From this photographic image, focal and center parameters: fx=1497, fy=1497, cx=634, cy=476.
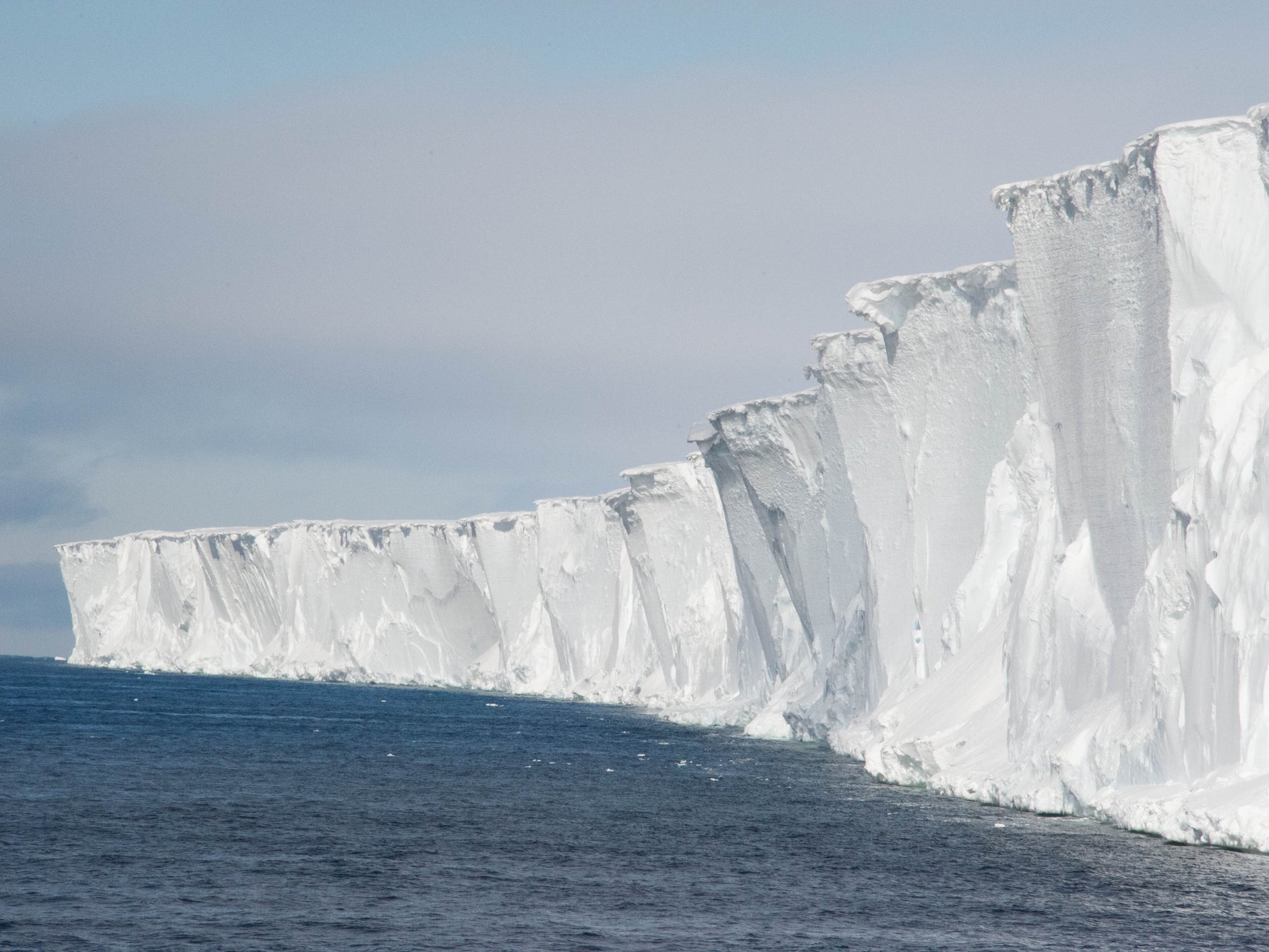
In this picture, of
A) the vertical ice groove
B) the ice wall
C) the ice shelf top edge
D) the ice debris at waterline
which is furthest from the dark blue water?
the ice wall

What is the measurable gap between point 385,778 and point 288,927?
16.8 m

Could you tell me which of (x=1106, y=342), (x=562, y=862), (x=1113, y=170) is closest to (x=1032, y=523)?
(x=1106, y=342)

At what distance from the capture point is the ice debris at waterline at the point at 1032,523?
67.3 ft

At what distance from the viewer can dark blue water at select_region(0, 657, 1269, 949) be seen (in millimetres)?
15633

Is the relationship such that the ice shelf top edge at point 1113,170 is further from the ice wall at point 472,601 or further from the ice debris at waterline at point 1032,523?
the ice wall at point 472,601

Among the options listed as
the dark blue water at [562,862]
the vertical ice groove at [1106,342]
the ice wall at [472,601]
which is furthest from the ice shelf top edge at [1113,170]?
the ice wall at [472,601]

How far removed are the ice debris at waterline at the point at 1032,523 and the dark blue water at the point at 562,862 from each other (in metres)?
1.71

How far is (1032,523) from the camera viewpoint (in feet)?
92.5

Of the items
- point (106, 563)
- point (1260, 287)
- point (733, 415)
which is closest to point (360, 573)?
point (106, 563)

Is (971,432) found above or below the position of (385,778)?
above

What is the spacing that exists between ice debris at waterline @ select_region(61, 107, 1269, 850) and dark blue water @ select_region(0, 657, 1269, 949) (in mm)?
1709

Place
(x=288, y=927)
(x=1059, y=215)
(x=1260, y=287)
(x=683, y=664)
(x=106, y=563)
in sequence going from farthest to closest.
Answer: (x=106, y=563) < (x=683, y=664) < (x=1059, y=215) < (x=1260, y=287) < (x=288, y=927)

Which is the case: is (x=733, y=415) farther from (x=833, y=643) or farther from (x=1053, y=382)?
(x=1053, y=382)

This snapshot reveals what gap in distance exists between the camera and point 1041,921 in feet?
52.2
